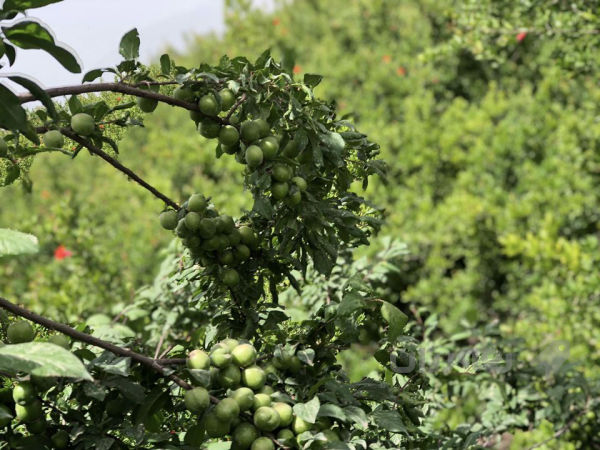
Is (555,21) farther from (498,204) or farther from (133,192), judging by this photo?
(133,192)

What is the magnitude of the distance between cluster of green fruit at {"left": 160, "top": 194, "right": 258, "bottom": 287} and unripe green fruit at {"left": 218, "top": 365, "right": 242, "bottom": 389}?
25 cm

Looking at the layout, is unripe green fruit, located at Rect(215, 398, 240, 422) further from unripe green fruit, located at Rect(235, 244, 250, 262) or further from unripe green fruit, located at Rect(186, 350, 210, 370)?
unripe green fruit, located at Rect(235, 244, 250, 262)

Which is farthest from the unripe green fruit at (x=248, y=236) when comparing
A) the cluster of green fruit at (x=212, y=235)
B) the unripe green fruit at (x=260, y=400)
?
the unripe green fruit at (x=260, y=400)

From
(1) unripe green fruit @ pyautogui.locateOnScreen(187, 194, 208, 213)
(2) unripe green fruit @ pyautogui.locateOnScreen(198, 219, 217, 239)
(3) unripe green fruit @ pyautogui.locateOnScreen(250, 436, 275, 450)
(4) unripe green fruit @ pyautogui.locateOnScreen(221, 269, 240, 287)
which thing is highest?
(1) unripe green fruit @ pyautogui.locateOnScreen(187, 194, 208, 213)

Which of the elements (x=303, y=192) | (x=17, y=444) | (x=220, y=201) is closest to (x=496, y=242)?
(x=220, y=201)

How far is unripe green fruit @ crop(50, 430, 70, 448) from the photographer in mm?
999

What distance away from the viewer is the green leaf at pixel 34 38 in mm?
895

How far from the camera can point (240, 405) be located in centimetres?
94

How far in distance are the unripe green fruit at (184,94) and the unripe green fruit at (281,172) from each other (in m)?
0.21

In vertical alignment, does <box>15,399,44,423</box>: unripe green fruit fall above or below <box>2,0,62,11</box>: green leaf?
below

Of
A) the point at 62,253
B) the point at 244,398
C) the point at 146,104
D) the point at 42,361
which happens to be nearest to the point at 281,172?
the point at 146,104

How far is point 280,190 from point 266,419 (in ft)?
1.33

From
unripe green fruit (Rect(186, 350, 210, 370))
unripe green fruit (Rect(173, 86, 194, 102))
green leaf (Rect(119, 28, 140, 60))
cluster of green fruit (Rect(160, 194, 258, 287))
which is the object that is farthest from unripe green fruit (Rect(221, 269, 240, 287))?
green leaf (Rect(119, 28, 140, 60))

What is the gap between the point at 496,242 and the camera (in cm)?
479
